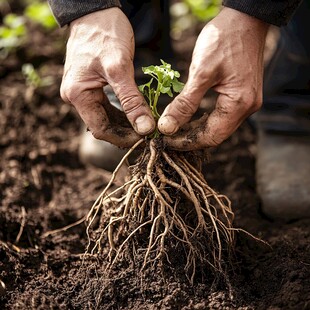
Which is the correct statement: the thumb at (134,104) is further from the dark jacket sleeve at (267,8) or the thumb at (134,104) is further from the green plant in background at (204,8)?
the green plant in background at (204,8)

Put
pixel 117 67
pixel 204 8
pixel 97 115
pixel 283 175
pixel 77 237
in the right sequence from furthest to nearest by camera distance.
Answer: pixel 204 8, pixel 283 175, pixel 77 237, pixel 97 115, pixel 117 67

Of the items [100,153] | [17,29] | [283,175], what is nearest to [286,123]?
[283,175]

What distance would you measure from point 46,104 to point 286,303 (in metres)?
1.75

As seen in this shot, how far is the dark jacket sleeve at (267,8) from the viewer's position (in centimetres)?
175

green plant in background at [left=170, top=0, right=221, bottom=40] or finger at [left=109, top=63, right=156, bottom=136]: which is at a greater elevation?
finger at [left=109, top=63, right=156, bottom=136]

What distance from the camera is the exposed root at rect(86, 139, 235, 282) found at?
5.93ft

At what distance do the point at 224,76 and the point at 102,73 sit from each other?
1.17 ft

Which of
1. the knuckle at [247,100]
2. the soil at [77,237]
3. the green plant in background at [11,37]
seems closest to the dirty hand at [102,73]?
the knuckle at [247,100]

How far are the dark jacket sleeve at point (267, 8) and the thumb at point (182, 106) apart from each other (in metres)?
0.26

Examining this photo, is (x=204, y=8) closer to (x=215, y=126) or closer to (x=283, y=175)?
(x=283, y=175)

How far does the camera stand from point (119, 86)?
1.73 metres

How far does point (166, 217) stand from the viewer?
1826 millimetres

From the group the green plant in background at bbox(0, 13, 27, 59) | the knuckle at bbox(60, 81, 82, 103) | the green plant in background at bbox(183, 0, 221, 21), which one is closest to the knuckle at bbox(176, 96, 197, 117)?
the knuckle at bbox(60, 81, 82, 103)

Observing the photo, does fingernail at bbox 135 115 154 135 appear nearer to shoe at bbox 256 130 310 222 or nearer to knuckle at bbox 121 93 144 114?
knuckle at bbox 121 93 144 114
